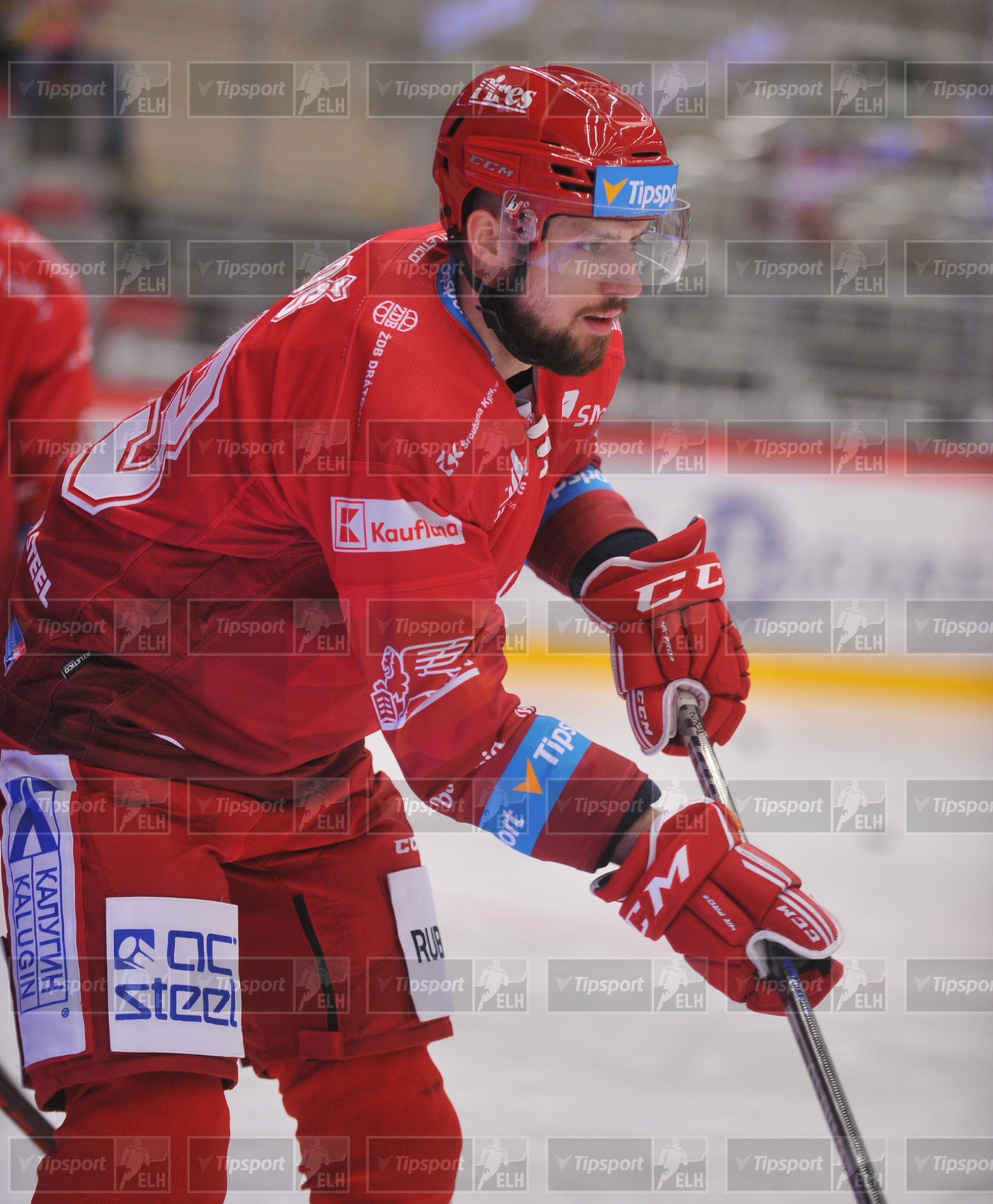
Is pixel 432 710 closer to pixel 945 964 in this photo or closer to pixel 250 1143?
pixel 250 1143

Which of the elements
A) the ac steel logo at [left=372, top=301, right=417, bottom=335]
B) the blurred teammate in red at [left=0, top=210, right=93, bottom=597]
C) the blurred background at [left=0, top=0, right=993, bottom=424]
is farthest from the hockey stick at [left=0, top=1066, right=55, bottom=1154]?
the blurred background at [left=0, top=0, right=993, bottom=424]

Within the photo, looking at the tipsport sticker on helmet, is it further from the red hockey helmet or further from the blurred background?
the blurred background

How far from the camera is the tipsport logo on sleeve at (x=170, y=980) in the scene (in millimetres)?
1436

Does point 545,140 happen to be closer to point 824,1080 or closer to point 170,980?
point 170,980

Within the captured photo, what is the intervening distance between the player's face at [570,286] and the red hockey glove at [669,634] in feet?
1.44

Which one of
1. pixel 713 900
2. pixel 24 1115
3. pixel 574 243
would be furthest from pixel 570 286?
pixel 24 1115

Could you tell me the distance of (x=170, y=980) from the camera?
1461 mm

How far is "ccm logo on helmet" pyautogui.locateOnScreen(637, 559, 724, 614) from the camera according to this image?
1.93m

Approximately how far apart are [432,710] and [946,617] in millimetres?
4131

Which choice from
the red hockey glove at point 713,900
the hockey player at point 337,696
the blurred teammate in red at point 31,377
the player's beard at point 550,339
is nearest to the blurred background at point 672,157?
the blurred teammate in red at point 31,377

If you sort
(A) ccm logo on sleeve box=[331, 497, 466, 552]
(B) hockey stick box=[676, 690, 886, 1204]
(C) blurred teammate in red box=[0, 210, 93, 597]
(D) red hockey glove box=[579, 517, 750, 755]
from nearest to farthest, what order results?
(A) ccm logo on sleeve box=[331, 497, 466, 552]
(B) hockey stick box=[676, 690, 886, 1204]
(D) red hockey glove box=[579, 517, 750, 755]
(C) blurred teammate in red box=[0, 210, 93, 597]

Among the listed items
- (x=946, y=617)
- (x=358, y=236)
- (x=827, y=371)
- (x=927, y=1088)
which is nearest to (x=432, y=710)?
(x=927, y=1088)

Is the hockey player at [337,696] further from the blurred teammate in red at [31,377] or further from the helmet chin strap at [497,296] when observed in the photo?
the blurred teammate in red at [31,377]

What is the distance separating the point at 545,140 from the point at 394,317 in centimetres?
29
